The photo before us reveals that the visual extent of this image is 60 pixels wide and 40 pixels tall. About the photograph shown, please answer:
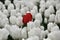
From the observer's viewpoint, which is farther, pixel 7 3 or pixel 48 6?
pixel 7 3

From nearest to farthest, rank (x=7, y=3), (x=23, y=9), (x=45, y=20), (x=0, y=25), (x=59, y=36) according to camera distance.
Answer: (x=59, y=36) → (x=0, y=25) → (x=45, y=20) → (x=23, y=9) → (x=7, y=3)

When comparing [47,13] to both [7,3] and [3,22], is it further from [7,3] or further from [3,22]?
[7,3]

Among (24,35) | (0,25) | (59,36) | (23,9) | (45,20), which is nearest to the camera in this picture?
(59,36)

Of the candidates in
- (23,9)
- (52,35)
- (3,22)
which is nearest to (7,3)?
(23,9)

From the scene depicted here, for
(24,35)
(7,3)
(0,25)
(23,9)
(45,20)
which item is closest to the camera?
(24,35)

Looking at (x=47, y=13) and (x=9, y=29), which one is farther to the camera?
(x=47, y=13)

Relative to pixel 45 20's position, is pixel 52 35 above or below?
above

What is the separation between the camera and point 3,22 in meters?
1.37

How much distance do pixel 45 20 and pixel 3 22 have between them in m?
0.35

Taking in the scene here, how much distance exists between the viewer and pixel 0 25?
1.37 metres

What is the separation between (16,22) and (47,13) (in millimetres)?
300

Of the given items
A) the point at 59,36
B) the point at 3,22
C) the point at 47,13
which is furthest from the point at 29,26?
the point at 47,13

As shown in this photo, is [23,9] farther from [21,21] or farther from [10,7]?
[21,21]

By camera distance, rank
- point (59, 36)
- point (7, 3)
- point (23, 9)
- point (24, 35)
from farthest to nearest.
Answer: point (7, 3) → point (23, 9) → point (24, 35) → point (59, 36)
